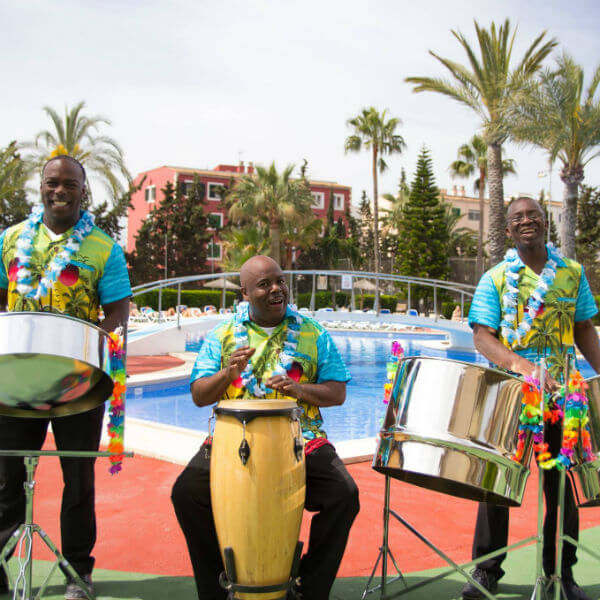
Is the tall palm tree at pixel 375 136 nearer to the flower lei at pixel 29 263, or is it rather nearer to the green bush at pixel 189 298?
the green bush at pixel 189 298

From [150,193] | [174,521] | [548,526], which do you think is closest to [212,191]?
[150,193]

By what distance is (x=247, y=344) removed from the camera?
100 inches

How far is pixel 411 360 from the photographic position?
2316 millimetres

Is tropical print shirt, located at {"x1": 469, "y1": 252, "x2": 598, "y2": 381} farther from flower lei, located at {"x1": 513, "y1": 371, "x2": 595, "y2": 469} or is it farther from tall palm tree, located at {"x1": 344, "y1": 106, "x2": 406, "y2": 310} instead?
tall palm tree, located at {"x1": 344, "y1": 106, "x2": 406, "y2": 310}

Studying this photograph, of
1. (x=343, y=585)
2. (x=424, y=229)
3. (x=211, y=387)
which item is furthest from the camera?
(x=424, y=229)

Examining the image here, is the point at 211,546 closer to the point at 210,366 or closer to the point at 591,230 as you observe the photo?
the point at 210,366

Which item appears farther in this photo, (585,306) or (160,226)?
(160,226)

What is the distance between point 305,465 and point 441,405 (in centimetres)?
48

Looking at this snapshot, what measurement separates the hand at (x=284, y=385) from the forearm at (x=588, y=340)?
115 centimetres

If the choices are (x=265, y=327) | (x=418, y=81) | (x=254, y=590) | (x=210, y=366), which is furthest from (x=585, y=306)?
(x=418, y=81)

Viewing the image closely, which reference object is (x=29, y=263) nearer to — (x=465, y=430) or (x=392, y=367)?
(x=392, y=367)

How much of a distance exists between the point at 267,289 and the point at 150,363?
9.22 metres

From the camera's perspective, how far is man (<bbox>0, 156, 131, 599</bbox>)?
2484 mm

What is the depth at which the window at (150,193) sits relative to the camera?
43125 mm
